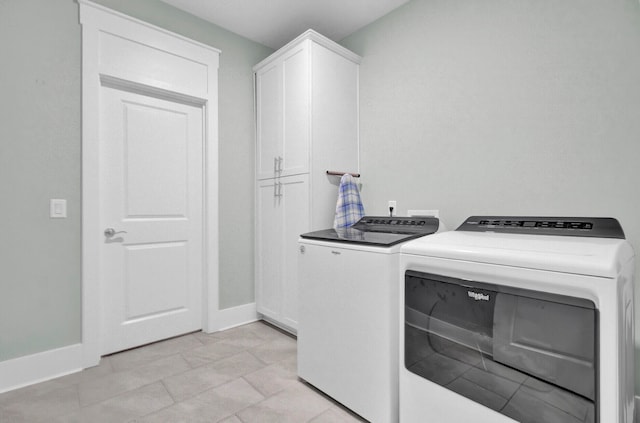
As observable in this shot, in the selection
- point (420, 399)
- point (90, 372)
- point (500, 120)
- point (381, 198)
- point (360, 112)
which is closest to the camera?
point (420, 399)

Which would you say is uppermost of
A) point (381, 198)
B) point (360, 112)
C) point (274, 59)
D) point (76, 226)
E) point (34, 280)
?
point (274, 59)

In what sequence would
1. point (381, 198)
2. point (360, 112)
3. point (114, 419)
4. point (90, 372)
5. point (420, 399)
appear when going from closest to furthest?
point (420, 399), point (114, 419), point (90, 372), point (381, 198), point (360, 112)

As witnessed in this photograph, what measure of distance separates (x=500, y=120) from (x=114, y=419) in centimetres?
265

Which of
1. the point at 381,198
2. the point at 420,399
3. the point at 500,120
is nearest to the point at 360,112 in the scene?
the point at 381,198

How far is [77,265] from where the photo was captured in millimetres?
2014

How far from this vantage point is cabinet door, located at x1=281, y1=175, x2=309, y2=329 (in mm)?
2367

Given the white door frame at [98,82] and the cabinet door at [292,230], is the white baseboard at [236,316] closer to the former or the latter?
the cabinet door at [292,230]

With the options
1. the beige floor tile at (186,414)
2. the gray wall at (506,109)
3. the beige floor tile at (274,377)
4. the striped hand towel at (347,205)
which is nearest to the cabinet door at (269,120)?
the striped hand towel at (347,205)

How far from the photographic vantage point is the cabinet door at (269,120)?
2.61m

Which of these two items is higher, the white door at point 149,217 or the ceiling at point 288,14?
the ceiling at point 288,14

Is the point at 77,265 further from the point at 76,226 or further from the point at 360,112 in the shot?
the point at 360,112

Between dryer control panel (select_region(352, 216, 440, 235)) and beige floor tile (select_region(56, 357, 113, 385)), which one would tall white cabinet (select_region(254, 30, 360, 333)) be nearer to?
dryer control panel (select_region(352, 216, 440, 235))

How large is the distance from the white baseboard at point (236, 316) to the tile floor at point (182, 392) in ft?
1.18

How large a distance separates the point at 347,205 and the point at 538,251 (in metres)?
1.41
